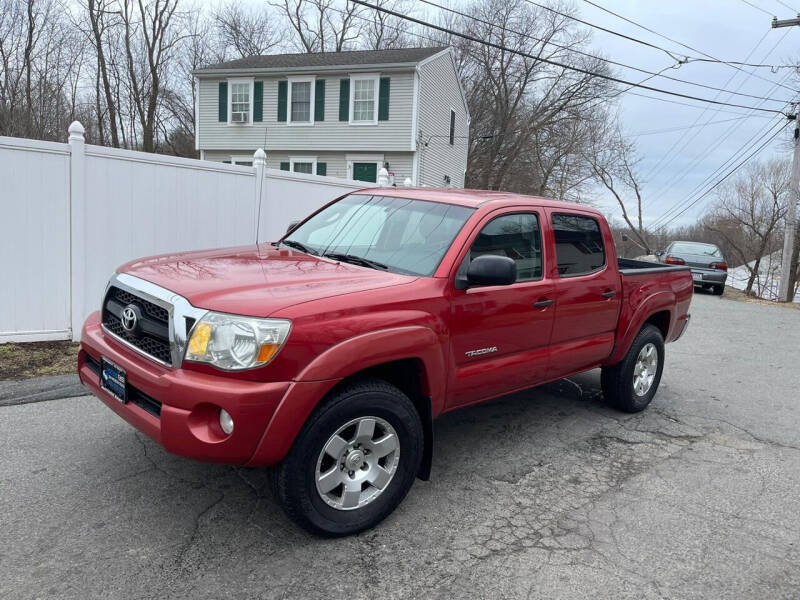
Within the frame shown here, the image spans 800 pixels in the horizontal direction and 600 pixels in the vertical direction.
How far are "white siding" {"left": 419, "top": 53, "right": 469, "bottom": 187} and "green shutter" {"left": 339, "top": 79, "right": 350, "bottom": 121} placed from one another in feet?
8.85

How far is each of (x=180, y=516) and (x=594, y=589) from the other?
6.90 feet

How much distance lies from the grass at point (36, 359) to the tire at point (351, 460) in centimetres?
379

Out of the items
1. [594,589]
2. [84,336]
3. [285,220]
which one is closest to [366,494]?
[594,589]

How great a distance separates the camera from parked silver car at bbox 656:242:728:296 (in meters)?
17.3

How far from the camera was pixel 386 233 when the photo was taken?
399 centimetres

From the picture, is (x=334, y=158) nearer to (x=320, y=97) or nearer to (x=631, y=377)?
(x=320, y=97)

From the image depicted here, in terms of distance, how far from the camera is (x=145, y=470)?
3.64 m

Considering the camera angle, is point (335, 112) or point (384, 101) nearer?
point (384, 101)

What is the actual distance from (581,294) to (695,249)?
1605 centimetres

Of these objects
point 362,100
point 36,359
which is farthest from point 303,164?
point 36,359

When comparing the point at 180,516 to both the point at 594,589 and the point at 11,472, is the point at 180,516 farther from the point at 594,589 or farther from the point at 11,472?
the point at 594,589

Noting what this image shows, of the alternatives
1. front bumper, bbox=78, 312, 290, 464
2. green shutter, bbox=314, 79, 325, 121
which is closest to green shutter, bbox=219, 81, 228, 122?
green shutter, bbox=314, 79, 325, 121

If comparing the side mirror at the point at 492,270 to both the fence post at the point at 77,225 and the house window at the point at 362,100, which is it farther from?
the house window at the point at 362,100

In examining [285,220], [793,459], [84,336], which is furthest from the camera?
[285,220]
